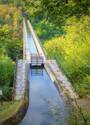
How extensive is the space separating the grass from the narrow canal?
722mm

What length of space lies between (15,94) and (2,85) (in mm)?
3351

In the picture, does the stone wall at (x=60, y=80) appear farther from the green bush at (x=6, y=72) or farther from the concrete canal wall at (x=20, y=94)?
the green bush at (x=6, y=72)

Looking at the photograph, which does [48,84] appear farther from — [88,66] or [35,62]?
[35,62]

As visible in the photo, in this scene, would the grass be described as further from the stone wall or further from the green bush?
the green bush

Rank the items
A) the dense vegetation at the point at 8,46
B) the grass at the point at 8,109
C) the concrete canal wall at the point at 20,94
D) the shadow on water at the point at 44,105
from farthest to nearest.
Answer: the dense vegetation at the point at 8,46, the shadow on water at the point at 44,105, the concrete canal wall at the point at 20,94, the grass at the point at 8,109

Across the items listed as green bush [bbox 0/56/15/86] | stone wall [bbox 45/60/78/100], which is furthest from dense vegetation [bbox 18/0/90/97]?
green bush [bbox 0/56/15/86]

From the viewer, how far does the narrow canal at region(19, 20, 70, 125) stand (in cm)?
1736

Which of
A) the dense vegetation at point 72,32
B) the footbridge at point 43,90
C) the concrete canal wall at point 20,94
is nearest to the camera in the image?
the dense vegetation at point 72,32

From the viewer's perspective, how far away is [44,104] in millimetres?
20703

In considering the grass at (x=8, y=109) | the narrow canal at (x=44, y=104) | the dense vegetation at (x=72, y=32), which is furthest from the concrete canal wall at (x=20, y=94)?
the dense vegetation at (x=72, y=32)

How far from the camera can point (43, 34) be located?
189 ft

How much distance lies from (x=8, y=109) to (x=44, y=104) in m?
3.81

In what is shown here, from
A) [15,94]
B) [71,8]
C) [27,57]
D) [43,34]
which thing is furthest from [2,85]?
[43,34]

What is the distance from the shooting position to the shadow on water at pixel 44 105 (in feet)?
56.9
